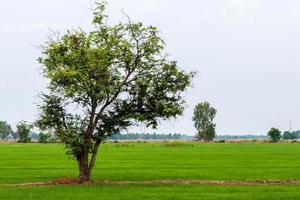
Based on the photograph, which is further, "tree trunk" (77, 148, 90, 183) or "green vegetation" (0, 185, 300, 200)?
"tree trunk" (77, 148, 90, 183)

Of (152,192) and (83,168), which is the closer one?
(152,192)

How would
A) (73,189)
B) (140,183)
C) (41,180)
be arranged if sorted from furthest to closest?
(41,180)
(140,183)
(73,189)

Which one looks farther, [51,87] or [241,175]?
[241,175]

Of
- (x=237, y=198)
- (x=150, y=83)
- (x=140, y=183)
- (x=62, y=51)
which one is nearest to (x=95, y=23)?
(x=62, y=51)

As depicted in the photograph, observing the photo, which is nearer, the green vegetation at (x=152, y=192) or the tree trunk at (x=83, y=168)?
the green vegetation at (x=152, y=192)

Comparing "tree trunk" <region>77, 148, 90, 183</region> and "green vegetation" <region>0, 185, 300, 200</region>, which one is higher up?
"tree trunk" <region>77, 148, 90, 183</region>

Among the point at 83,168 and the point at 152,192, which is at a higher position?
the point at 83,168

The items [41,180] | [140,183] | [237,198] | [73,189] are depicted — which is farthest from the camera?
[41,180]

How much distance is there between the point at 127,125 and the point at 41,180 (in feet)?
24.0

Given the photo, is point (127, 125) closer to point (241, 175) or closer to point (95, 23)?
point (95, 23)

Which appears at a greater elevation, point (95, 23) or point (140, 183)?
point (95, 23)

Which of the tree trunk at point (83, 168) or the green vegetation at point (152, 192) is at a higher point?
the tree trunk at point (83, 168)

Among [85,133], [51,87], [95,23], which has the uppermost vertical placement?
Answer: [95,23]

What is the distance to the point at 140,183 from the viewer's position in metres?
39.6
